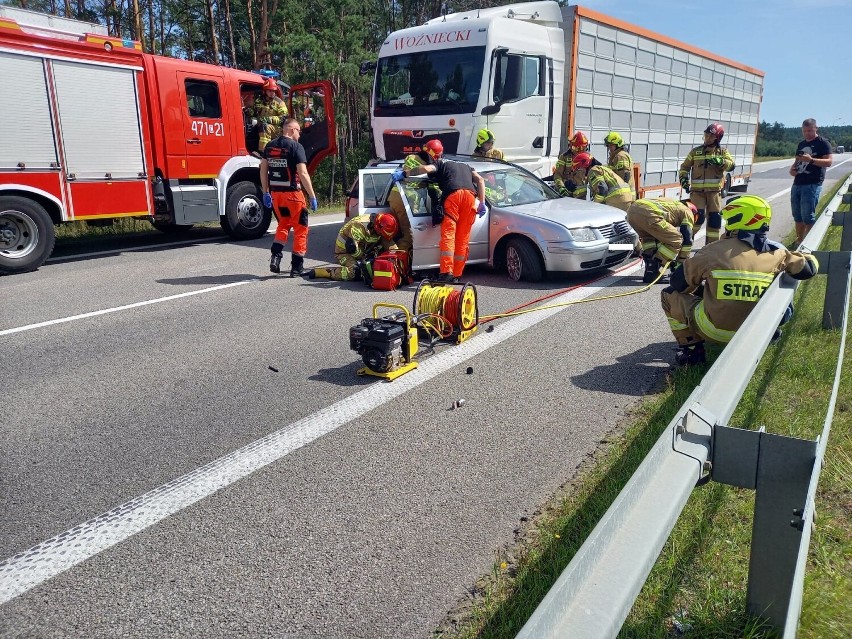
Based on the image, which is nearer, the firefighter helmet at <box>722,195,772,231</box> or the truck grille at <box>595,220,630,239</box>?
the firefighter helmet at <box>722,195,772,231</box>

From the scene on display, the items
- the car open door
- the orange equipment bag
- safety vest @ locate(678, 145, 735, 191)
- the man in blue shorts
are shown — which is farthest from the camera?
the car open door

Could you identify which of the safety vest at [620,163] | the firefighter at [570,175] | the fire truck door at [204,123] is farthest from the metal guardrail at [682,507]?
the fire truck door at [204,123]

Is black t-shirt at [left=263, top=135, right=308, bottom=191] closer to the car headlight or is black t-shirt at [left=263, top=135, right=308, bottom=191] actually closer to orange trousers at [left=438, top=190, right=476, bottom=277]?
orange trousers at [left=438, top=190, right=476, bottom=277]

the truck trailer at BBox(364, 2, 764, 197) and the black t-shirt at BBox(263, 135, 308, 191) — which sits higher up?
the truck trailer at BBox(364, 2, 764, 197)

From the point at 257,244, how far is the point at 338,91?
56.7ft

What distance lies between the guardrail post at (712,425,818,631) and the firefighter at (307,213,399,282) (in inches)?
265

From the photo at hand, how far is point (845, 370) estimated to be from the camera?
15.3 ft

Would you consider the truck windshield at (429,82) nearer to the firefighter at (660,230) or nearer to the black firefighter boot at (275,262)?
the firefighter at (660,230)

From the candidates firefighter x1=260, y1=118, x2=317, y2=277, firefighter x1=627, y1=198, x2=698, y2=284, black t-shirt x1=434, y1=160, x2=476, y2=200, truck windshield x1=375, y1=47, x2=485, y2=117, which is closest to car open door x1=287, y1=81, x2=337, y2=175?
truck windshield x1=375, y1=47, x2=485, y2=117

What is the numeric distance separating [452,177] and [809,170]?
6.06m

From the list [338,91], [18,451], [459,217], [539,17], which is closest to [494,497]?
[18,451]

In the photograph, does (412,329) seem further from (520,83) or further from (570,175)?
(520,83)

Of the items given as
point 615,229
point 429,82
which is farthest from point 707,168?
point 429,82

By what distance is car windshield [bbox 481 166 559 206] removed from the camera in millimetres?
8906
